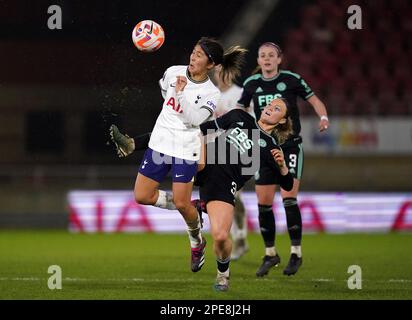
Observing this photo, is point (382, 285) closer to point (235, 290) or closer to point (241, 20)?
point (235, 290)

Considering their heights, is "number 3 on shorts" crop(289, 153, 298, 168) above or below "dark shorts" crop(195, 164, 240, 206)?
above

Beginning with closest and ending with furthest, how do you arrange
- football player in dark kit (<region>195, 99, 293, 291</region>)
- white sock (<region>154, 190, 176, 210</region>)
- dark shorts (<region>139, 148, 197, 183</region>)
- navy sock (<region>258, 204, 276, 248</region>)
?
football player in dark kit (<region>195, 99, 293, 291</region>), dark shorts (<region>139, 148, 197, 183</region>), white sock (<region>154, 190, 176, 210</region>), navy sock (<region>258, 204, 276, 248</region>)

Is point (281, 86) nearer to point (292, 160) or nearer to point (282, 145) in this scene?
point (282, 145)

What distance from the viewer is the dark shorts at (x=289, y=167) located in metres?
8.05

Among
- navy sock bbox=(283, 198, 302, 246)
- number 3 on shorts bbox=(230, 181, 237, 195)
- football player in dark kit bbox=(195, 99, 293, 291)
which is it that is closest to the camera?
football player in dark kit bbox=(195, 99, 293, 291)

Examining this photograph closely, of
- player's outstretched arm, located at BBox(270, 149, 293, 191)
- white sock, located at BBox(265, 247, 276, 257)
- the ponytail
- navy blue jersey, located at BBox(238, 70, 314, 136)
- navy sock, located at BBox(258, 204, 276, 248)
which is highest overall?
the ponytail

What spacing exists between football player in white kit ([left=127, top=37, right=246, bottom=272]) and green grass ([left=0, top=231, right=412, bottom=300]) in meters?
0.72

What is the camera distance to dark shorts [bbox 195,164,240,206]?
680 cm

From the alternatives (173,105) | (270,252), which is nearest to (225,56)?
(173,105)

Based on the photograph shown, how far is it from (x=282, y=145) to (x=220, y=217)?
1.62m

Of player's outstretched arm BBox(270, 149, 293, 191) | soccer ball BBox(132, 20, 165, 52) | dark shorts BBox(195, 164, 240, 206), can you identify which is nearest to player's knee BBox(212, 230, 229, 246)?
dark shorts BBox(195, 164, 240, 206)

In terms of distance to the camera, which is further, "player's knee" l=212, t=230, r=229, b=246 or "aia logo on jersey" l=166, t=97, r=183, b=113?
"aia logo on jersey" l=166, t=97, r=183, b=113

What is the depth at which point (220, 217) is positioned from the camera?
6.70 metres

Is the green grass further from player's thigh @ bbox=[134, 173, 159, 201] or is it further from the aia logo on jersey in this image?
the aia logo on jersey
